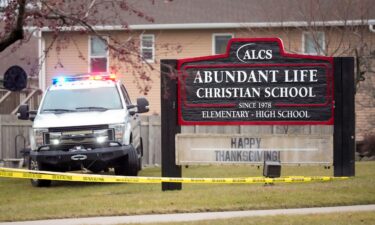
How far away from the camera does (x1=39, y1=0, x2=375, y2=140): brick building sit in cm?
2172

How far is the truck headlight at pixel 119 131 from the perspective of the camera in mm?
14242

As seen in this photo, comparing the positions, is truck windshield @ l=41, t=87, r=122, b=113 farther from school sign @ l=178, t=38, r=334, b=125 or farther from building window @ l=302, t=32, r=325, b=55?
building window @ l=302, t=32, r=325, b=55

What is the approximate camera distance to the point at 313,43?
22422mm

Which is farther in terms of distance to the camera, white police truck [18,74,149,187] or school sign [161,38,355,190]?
white police truck [18,74,149,187]

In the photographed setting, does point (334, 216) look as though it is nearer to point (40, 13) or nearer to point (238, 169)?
point (40, 13)

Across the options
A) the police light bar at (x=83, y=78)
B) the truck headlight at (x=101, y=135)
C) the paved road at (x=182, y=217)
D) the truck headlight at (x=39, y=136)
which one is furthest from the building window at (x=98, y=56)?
the paved road at (x=182, y=217)

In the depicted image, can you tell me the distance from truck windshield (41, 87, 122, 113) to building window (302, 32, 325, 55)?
8.06m

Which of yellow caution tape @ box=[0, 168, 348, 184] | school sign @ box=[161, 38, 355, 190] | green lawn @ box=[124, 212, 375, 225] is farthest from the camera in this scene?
school sign @ box=[161, 38, 355, 190]

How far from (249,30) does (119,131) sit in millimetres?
10384

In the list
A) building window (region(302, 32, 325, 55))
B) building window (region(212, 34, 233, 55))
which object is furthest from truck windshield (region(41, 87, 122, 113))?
building window (region(212, 34, 233, 55))

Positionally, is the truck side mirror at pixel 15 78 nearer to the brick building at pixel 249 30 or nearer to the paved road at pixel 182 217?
the brick building at pixel 249 30

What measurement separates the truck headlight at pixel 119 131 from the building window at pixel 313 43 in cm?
861

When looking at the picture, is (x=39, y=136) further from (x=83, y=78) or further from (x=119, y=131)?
(x=83, y=78)

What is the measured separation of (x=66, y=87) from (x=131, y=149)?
2.21m
